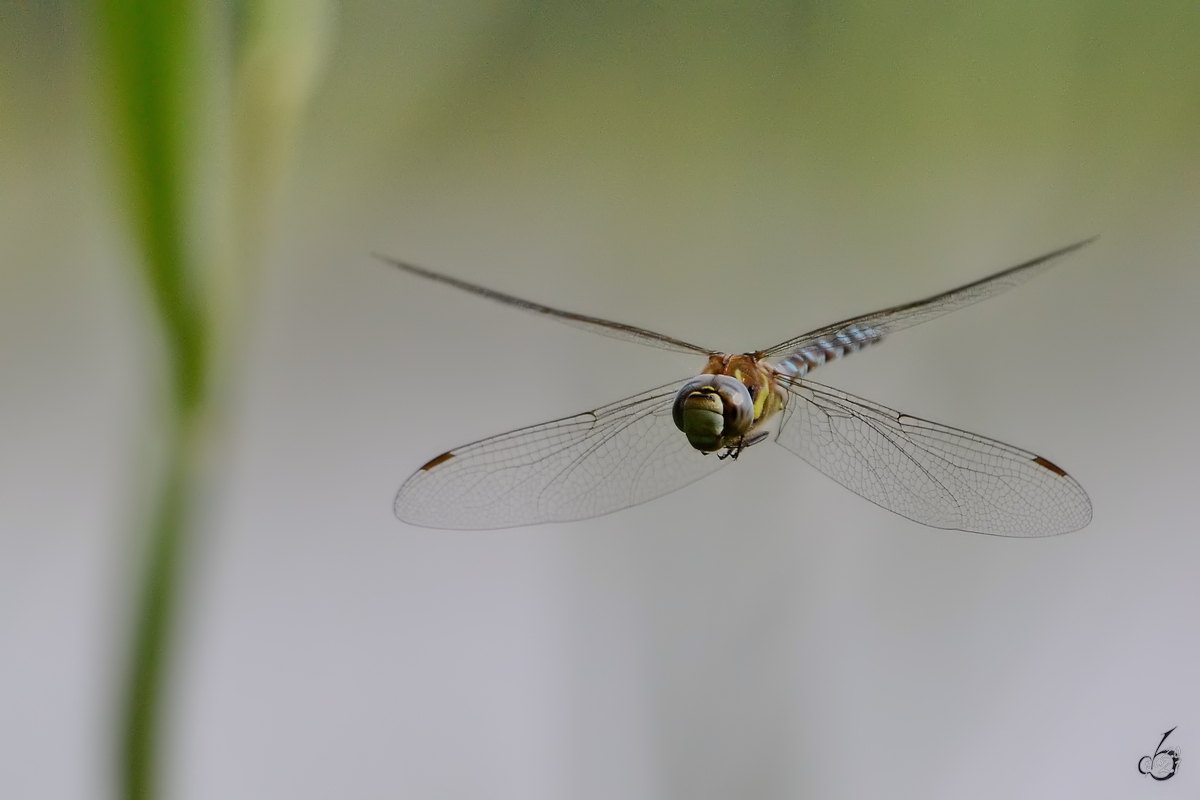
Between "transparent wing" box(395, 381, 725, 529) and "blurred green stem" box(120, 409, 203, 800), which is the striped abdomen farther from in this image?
"blurred green stem" box(120, 409, 203, 800)

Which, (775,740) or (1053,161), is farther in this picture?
(1053,161)

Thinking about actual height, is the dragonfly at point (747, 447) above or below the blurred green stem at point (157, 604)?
above

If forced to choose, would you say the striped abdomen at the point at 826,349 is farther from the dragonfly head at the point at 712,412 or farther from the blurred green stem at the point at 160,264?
the blurred green stem at the point at 160,264

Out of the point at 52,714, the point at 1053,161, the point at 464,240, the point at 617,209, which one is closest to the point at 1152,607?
the point at 1053,161

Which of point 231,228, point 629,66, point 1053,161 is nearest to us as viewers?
point 231,228

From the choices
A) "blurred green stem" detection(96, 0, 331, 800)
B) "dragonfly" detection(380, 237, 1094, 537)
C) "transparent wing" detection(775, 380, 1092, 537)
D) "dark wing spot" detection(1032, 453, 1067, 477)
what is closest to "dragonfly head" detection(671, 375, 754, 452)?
"dragonfly" detection(380, 237, 1094, 537)

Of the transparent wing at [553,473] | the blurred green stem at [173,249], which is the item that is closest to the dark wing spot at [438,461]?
the transparent wing at [553,473]

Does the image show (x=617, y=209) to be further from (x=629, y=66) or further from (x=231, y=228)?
(x=231, y=228)
